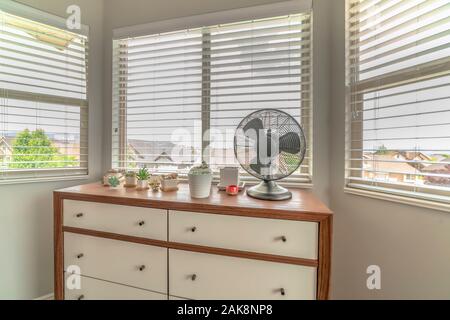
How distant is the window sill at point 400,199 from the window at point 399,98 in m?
0.02

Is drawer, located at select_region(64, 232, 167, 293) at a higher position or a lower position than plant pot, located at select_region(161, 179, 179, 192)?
lower

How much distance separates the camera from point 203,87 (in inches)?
62.1

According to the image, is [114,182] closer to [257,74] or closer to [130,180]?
[130,180]

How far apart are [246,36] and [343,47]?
627 millimetres

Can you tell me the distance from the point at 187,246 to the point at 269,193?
49cm

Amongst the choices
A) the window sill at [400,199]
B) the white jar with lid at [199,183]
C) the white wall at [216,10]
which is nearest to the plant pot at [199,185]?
the white jar with lid at [199,183]

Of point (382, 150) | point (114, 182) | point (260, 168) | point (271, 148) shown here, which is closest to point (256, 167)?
point (260, 168)

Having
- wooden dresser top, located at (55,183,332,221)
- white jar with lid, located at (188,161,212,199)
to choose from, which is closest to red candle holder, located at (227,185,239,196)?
wooden dresser top, located at (55,183,332,221)

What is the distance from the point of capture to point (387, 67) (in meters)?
1.11

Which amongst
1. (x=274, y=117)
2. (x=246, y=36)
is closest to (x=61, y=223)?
(x=274, y=117)

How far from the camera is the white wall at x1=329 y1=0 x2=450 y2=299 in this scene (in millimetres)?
909

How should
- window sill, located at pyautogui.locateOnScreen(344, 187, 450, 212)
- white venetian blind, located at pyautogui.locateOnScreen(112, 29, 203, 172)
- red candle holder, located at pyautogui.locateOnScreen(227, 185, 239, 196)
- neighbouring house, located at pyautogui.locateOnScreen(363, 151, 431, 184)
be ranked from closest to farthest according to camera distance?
window sill, located at pyautogui.locateOnScreen(344, 187, 450, 212) < neighbouring house, located at pyautogui.locateOnScreen(363, 151, 431, 184) < red candle holder, located at pyautogui.locateOnScreen(227, 185, 239, 196) < white venetian blind, located at pyautogui.locateOnScreen(112, 29, 203, 172)

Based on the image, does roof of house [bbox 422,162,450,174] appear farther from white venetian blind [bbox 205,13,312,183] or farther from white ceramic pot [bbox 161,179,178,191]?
white ceramic pot [bbox 161,179,178,191]

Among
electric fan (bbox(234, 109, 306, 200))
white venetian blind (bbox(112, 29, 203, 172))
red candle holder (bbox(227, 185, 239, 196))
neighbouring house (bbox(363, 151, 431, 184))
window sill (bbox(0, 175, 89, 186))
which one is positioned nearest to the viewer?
neighbouring house (bbox(363, 151, 431, 184))
